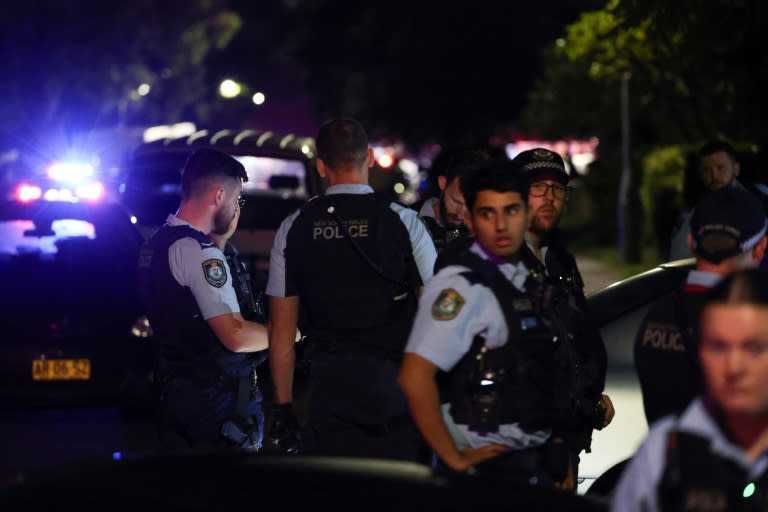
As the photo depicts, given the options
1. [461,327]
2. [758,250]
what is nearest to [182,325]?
[461,327]

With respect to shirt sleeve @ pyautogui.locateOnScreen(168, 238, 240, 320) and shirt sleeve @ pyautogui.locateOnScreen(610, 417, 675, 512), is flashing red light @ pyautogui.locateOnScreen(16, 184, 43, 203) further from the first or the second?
shirt sleeve @ pyautogui.locateOnScreen(610, 417, 675, 512)

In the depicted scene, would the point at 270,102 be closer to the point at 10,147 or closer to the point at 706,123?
the point at 10,147

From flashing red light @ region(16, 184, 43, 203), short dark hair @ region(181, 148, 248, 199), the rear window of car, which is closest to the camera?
short dark hair @ region(181, 148, 248, 199)

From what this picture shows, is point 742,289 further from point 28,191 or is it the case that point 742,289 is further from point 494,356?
point 28,191

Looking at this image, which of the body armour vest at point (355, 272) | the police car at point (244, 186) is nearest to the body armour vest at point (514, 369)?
the body armour vest at point (355, 272)

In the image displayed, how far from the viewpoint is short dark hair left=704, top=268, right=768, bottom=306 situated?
3355mm

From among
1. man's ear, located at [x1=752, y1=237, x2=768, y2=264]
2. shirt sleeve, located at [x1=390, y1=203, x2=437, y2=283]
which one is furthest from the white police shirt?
Result: man's ear, located at [x1=752, y1=237, x2=768, y2=264]

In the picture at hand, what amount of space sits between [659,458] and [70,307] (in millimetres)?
8403

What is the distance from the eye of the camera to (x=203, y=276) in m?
6.34

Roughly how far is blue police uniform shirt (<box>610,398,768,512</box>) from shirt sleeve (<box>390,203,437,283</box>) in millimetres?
2815

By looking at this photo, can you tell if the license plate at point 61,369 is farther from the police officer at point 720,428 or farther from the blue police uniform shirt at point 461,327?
the police officer at point 720,428

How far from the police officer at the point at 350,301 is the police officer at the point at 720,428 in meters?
2.62

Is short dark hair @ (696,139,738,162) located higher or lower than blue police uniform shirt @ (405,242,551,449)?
higher

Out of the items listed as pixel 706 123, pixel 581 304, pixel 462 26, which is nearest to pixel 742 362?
pixel 581 304
